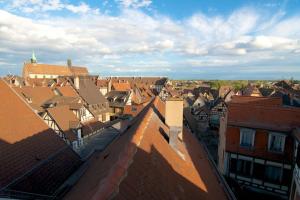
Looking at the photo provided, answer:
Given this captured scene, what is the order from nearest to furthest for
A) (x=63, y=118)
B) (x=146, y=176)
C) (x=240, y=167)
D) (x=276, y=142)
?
(x=146, y=176) → (x=276, y=142) → (x=240, y=167) → (x=63, y=118)

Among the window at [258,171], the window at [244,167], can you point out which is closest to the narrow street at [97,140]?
the window at [244,167]

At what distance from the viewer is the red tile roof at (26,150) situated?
9961mm

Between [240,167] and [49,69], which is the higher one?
[49,69]

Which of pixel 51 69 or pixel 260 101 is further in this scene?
pixel 51 69

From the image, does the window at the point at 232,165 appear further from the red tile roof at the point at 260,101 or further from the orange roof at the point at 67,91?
the orange roof at the point at 67,91

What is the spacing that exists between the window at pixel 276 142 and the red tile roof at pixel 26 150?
12669 millimetres

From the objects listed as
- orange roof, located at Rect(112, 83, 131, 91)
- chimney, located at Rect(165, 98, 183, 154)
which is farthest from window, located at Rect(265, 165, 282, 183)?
orange roof, located at Rect(112, 83, 131, 91)

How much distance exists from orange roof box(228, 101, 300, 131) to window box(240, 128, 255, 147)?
0.45 m

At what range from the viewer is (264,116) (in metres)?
16.5

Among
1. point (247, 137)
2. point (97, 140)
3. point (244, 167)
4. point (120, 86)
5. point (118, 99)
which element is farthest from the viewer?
point (120, 86)

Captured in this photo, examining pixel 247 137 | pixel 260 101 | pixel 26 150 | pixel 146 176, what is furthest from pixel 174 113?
pixel 260 101

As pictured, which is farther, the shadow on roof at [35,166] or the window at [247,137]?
the window at [247,137]

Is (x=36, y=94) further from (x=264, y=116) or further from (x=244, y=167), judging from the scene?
(x=264, y=116)

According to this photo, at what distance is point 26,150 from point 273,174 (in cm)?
1541
